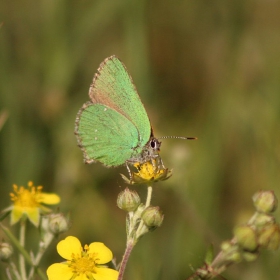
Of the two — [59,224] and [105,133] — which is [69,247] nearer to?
[59,224]

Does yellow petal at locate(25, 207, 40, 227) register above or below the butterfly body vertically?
below

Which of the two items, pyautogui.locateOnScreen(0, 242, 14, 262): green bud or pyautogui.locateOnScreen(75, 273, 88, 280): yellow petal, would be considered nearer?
pyautogui.locateOnScreen(75, 273, 88, 280): yellow petal

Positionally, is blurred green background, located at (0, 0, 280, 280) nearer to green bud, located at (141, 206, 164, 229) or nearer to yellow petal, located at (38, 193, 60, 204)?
yellow petal, located at (38, 193, 60, 204)

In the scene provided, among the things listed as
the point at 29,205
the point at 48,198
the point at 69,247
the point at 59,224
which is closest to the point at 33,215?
the point at 29,205

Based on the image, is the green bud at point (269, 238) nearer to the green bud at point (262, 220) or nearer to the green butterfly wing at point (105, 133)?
the green bud at point (262, 220)

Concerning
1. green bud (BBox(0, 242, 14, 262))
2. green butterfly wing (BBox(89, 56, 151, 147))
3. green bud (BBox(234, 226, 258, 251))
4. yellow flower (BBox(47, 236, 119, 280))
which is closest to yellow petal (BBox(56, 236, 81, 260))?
yellow flower (BBox(47, 236, 119, 280))

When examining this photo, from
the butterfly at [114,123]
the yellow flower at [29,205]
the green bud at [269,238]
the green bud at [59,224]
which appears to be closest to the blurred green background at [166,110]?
the butterfly at [114,123]
